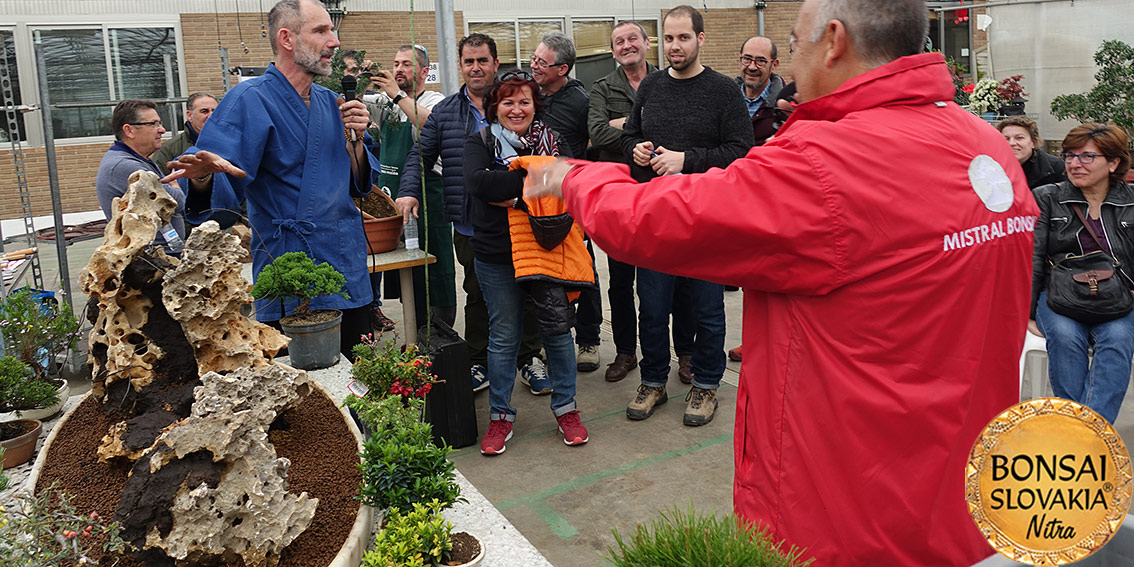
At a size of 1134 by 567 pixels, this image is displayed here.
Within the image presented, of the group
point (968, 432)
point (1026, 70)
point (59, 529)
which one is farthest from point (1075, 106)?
point (59, 529)

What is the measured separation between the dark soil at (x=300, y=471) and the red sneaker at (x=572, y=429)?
1.67 meters

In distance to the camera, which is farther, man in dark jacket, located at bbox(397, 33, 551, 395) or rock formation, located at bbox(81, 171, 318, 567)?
man in dark jacket, located at bbox(397, 33, 551, 395)

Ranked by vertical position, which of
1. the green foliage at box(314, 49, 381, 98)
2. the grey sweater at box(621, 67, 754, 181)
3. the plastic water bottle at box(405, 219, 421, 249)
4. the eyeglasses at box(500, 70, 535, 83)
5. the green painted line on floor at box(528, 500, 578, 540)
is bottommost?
the green painted line on floor at box(528, 500, 578, 540)

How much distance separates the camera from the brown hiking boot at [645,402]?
4996 mm

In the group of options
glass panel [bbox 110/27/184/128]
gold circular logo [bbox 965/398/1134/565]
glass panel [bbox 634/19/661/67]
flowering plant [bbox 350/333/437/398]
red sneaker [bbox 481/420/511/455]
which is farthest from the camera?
glass panel [bbox 634/19/661/67]

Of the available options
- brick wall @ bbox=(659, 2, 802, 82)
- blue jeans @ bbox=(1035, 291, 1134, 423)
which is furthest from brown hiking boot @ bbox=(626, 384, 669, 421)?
brick wall @ bbox=(659, 2, 802, 82)

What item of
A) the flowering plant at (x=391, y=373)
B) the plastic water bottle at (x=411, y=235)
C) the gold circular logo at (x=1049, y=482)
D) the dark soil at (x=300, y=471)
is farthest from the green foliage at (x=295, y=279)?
the gold circular logo at (x=1049, y=482)

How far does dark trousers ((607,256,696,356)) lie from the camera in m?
5.41

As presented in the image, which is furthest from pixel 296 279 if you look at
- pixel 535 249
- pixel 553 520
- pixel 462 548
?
pixel 462 548

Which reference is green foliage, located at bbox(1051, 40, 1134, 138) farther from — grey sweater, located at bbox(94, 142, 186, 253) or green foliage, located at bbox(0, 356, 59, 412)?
green foliage, located at bbox(0, 356, 59, 412)

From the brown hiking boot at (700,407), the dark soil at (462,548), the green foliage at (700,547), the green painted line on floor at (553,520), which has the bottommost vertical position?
the green painted line on floor at (553,520)

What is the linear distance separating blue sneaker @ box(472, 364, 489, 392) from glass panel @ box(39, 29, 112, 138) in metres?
11.0

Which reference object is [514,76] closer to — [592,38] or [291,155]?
[291,155]

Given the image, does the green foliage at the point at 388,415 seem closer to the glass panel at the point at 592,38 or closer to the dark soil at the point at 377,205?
the dark soil at the point at 377,205
